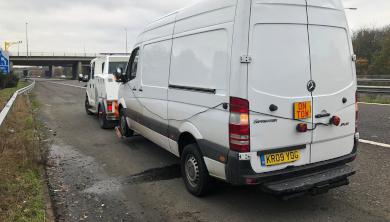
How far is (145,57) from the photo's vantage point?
6855 mm

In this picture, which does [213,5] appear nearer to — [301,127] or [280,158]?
[301,127]

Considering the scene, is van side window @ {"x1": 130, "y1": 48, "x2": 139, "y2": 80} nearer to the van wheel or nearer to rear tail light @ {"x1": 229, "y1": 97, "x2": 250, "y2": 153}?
the van wheel

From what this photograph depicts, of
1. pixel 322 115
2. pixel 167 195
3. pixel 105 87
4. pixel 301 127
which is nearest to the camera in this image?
pixel 301 127

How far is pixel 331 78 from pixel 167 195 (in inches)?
105

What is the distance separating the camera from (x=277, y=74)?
165 inches

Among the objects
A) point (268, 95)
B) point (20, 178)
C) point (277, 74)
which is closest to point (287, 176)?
point (268, 95)

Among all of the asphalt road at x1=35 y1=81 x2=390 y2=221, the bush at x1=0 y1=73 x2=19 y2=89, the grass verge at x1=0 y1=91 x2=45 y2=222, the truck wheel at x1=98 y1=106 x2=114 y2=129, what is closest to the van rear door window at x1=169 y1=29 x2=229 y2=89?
the asphalt road at x1=35 y1=81 x2=390 y2=221

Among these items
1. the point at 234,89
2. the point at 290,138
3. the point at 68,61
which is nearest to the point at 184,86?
the point at 234,89

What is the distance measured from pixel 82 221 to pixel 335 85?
137 inches

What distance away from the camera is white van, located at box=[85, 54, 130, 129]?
1017cm

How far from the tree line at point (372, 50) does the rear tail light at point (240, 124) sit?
1835 inches

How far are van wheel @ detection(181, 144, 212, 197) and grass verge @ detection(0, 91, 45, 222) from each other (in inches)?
74.7

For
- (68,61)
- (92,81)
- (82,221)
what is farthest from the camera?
(68,61)

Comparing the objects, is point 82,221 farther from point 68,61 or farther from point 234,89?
point 68,61
